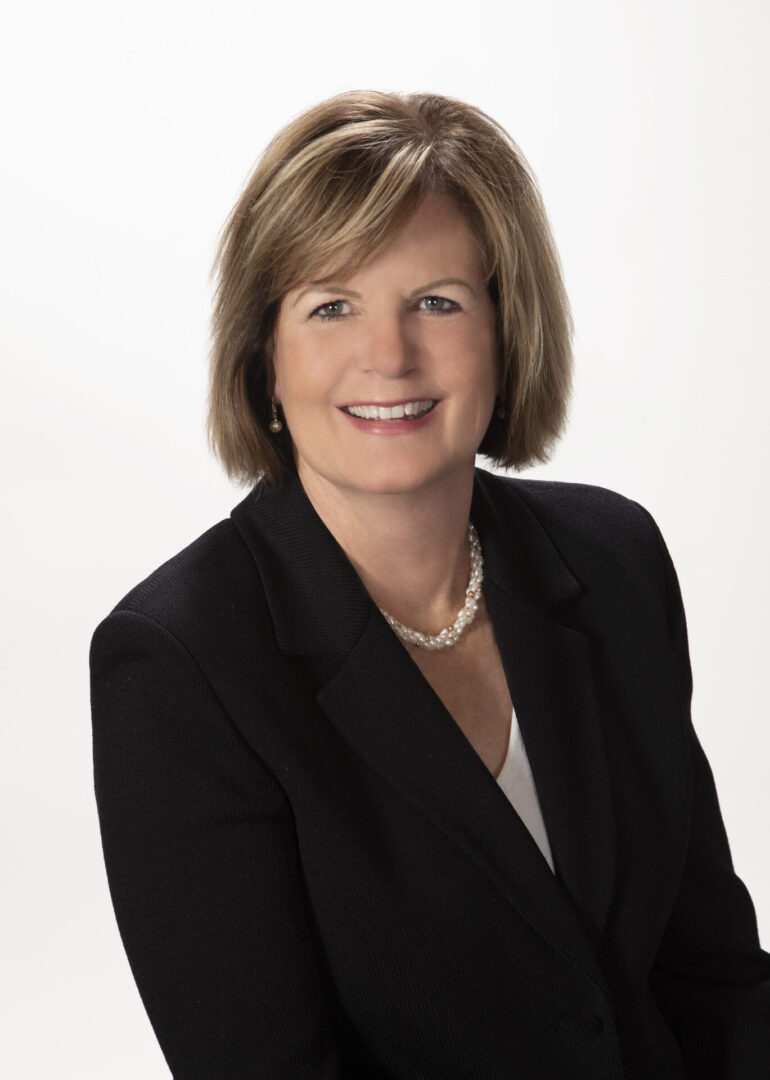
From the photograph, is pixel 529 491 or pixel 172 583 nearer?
pixel 172 583

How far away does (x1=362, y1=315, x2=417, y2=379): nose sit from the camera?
2.15m

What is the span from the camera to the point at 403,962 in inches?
82.0

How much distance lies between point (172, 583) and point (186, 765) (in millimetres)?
270

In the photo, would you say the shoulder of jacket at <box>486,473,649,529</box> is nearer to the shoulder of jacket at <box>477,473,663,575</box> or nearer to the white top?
the shoulder of jacket at <box>477,473,663,575</box>

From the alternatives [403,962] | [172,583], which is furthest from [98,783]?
[403,962]

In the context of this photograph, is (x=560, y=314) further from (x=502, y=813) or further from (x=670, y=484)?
(x=670, y=484)

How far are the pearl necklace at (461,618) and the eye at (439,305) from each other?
440 mm

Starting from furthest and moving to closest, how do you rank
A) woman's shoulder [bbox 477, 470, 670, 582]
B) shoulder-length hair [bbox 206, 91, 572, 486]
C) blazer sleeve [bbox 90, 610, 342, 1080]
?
woman's shoulder [bbox 477, 470, 670, 582] < shoulder-length hair [bbox 206, 91, 572, 486] < blazer sleeve [bbox 90, 610, 342, 1080]

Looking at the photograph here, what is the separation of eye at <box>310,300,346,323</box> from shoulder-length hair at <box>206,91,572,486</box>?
56 mm

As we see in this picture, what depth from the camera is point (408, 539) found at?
235 cm

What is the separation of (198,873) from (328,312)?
0.80 meters

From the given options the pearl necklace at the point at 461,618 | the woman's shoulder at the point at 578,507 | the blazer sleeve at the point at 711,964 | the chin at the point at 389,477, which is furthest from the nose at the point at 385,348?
the blazer sleeve at the point at 711,964

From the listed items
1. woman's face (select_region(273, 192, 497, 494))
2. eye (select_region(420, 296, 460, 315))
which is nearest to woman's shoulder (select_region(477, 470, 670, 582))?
woman's face (select_region(273, 192, 497, 494))

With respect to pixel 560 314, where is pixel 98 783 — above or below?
below
